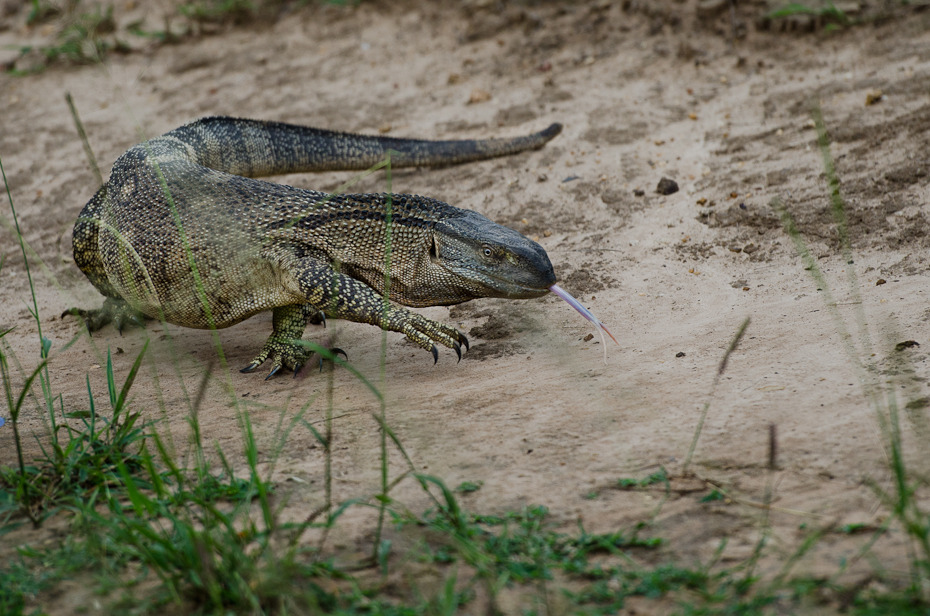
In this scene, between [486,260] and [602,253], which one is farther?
[602,253]

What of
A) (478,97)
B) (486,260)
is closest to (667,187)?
(486,260)

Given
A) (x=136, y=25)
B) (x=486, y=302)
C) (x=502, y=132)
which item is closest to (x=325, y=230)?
(x=486, y=302)

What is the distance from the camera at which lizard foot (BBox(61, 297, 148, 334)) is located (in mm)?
5141

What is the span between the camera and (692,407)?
10.1 ft

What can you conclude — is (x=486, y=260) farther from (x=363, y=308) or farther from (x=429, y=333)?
(x=363, y=308)

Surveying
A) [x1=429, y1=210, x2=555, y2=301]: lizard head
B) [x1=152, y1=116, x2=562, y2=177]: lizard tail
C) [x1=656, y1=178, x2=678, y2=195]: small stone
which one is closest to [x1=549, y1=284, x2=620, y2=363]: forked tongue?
[x1=429, y1=210, x2=555, y2=301]: lizard head

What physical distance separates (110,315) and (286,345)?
169 cm

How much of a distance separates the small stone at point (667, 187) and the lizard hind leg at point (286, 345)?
2.49 m

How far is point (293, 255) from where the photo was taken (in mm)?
4070

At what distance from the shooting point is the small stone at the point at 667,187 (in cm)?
546

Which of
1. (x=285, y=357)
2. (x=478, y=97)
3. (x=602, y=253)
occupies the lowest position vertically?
(x=285, y=357)

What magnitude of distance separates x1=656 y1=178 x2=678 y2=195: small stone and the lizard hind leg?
A: 97.9 inches

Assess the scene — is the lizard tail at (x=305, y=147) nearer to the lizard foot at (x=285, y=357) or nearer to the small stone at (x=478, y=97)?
the small stone at (x=478, y=97)

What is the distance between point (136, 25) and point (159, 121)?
84.8 inches
